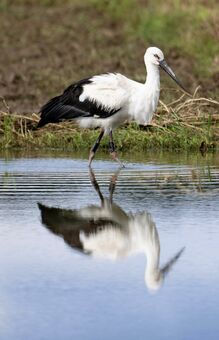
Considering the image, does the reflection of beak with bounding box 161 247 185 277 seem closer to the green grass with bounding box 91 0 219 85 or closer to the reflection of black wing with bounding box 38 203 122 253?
the reflection of black wing with bounding box 38 203 122 253

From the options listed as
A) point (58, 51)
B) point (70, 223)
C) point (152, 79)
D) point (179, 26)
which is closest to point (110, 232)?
point (70, 223)

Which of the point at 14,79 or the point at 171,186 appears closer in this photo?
the point at 171,186

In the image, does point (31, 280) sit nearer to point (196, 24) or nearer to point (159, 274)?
point (159, 274)

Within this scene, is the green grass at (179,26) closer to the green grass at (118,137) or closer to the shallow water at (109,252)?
the green grass at (118,137)

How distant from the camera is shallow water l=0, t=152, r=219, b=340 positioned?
593 cm

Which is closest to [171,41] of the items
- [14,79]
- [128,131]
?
[14,79]

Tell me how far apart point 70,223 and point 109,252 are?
102 centimetres

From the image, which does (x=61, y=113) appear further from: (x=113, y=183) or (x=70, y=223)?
(x=70, y=223)

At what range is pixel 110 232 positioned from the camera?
26.0 feet

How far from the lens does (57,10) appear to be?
96.2 ft

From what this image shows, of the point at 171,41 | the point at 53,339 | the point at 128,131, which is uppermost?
the point at 171,41

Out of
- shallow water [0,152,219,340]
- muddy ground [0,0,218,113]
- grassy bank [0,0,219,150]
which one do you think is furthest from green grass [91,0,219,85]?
shallow water [0,152,219,340]

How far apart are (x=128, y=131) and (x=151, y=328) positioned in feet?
23.8

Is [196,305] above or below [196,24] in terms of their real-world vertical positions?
below
